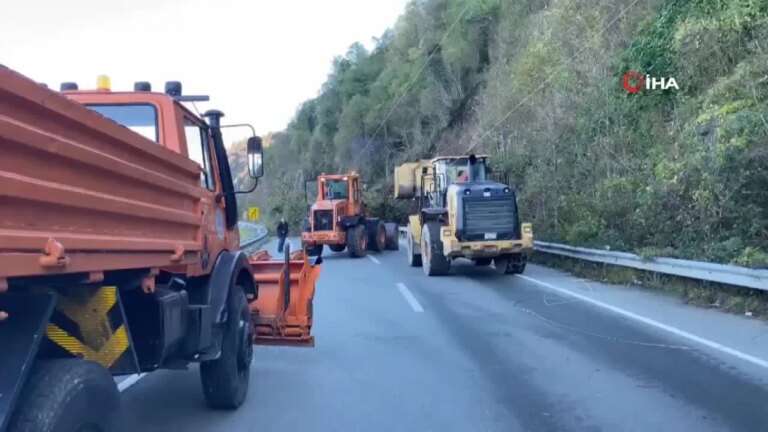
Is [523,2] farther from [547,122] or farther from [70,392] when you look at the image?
[70,392]

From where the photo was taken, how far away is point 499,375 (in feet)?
26.9

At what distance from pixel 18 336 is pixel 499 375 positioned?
18.2 ft

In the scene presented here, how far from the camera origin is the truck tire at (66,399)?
11.5 ft

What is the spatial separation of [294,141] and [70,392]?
261 feet

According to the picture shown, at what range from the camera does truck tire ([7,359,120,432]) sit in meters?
3.49

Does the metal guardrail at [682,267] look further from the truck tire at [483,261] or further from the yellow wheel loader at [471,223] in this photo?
the truck tire at [483,261]

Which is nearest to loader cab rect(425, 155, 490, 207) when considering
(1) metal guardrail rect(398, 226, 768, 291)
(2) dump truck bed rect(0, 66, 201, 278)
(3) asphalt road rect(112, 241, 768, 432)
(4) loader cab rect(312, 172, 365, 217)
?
(1) metal guardrail rect(398, 226, 768, 291)

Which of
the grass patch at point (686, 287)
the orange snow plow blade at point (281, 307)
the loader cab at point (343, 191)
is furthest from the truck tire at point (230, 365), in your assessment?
the loader cab at point (343, 191)

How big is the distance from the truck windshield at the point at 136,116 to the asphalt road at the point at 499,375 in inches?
91.5

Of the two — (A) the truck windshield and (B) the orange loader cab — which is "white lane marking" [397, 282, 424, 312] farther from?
(B) the orange loader cab

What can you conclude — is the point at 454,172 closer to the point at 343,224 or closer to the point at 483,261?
the point at 483,261

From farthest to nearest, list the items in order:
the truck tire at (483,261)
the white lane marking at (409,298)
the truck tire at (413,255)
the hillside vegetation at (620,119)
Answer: the truck tire at (413,255), the truck tire at (483,261), the hillside vegetation at (620,119), the white lane marking at (409,298)

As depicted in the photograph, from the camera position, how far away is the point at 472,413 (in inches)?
267

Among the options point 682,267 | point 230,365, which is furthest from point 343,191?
point 230,365
